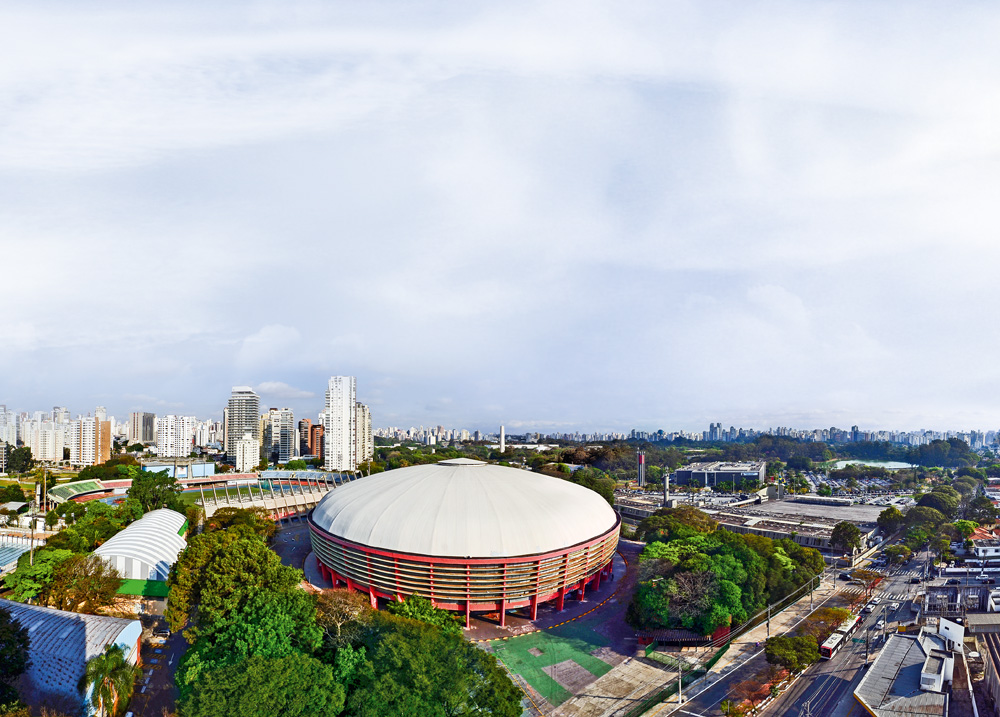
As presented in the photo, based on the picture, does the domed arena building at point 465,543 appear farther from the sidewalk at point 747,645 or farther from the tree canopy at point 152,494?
the tree canopy at point 152,494

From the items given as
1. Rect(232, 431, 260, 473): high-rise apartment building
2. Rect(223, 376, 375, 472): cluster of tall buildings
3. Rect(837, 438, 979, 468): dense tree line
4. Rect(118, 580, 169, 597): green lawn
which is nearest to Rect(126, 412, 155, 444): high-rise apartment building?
Rect(223, 376, 375, 472): cluster of tall buildings

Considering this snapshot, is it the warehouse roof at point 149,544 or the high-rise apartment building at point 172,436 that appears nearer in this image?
the warehouse roof at point 149,544

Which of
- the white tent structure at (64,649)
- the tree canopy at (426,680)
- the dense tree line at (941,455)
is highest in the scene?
the tree canopy at (426,680)

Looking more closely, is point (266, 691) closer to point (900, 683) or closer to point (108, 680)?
point (108, 680)

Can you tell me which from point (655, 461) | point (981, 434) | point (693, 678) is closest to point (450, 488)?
point (693, 678)

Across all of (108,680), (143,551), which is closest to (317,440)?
(143,551)

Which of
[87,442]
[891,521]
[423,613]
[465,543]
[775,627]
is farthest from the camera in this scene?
[87,442]

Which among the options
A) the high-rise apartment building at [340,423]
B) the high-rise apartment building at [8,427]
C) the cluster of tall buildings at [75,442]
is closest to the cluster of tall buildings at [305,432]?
the high-rise apartment building at [340,423]
